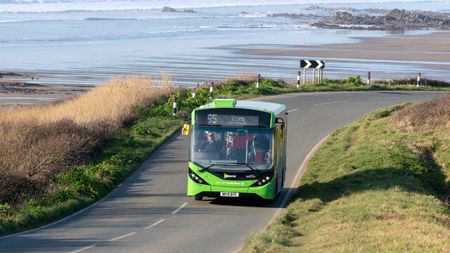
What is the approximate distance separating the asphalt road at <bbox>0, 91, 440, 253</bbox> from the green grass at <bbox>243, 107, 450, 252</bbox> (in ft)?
2.86

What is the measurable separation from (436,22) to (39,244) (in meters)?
138

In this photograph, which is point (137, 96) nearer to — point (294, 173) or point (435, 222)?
point (294, 173)

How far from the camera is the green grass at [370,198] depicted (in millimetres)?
17844

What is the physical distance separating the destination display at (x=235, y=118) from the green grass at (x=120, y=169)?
2355 millimetres

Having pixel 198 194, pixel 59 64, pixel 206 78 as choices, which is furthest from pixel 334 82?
pixel 198 194

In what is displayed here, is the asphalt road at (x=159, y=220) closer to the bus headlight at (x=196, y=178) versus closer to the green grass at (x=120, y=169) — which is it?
the green grass at (x=120, y=169)

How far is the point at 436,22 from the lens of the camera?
151125 millimetres

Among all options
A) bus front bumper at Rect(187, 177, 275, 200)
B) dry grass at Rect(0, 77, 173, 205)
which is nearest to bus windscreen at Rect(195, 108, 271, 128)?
bus front bumper at Rect(187, 177, 275, 200)

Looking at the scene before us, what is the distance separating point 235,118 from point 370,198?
3.77m

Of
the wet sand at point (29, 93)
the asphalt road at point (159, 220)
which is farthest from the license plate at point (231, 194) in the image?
the wet sand at point (29, 93)

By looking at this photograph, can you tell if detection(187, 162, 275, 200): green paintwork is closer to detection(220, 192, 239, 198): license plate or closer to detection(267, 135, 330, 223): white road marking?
detection(220, 192, 239, 198): license plate

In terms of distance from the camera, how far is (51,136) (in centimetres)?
3044

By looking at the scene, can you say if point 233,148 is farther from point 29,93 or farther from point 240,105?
point 29,93

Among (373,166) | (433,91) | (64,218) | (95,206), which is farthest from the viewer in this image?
(433,91)
